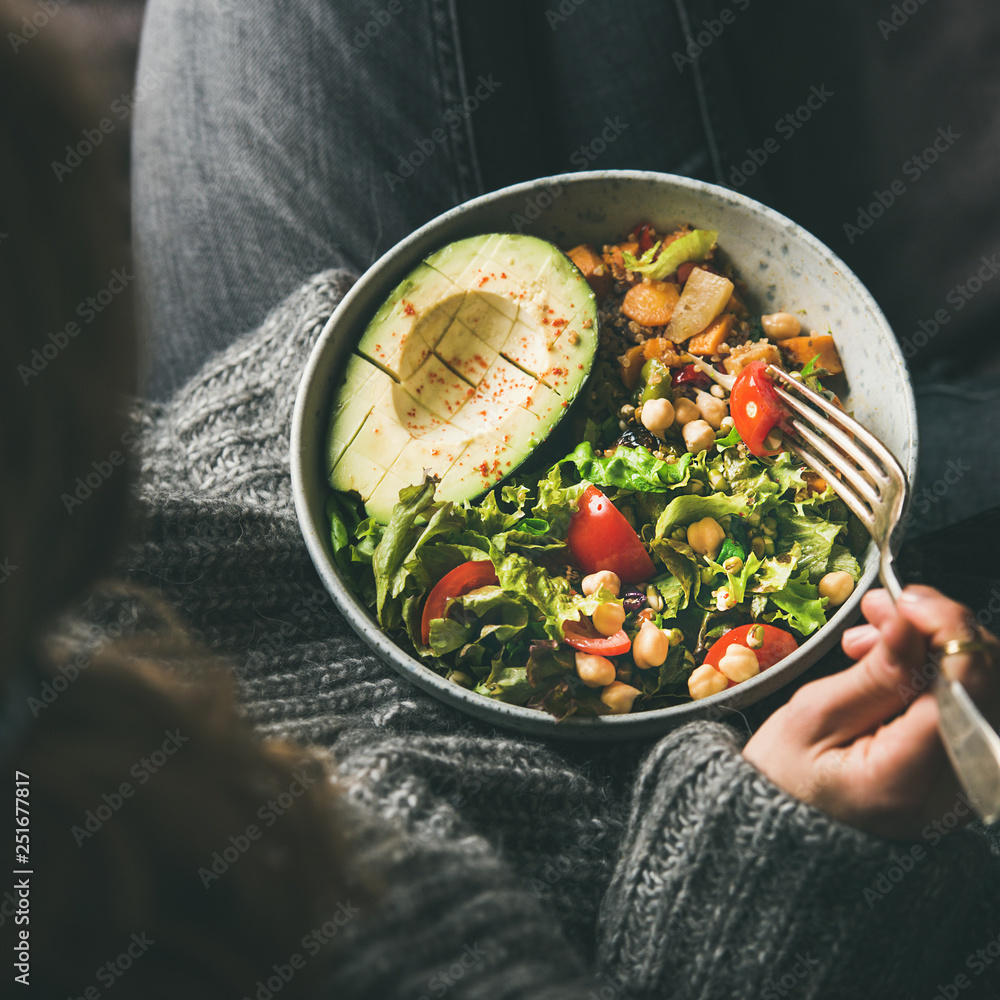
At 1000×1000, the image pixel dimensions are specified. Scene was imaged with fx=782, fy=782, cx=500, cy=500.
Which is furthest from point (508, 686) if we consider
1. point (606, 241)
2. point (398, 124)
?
point (398, 124)

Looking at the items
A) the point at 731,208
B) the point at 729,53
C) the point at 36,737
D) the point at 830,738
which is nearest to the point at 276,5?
the point at 729,53

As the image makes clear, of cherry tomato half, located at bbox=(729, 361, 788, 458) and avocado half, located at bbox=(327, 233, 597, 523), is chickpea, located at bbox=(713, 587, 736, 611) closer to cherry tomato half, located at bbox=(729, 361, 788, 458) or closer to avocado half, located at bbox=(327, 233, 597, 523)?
cherry tomato half, located at bbox=(729, 361, 788, 458)

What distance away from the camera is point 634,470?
3.31 feet

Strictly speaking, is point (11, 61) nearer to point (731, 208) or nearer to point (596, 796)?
point (731, 208)

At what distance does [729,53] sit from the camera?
1.51 metres

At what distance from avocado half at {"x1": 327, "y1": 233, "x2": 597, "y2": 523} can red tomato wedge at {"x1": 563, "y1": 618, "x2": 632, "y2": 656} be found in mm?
211

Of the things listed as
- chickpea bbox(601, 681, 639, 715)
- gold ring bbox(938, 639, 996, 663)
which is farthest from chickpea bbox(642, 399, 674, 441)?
gold ring bbox(938, 639, 996, 663)

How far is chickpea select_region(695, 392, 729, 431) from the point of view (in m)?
1.03

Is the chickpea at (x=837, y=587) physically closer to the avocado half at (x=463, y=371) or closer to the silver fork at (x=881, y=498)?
the silver fork at (x=881, y=498)

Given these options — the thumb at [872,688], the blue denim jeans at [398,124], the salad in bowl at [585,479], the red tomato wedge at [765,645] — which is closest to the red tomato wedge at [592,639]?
the salad in bowl at [585,479]

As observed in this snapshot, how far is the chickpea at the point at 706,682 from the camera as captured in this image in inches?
35.5

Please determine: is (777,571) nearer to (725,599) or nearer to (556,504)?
(725,599)

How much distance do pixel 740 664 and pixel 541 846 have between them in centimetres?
33

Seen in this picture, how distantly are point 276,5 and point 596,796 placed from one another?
4.76 ft
